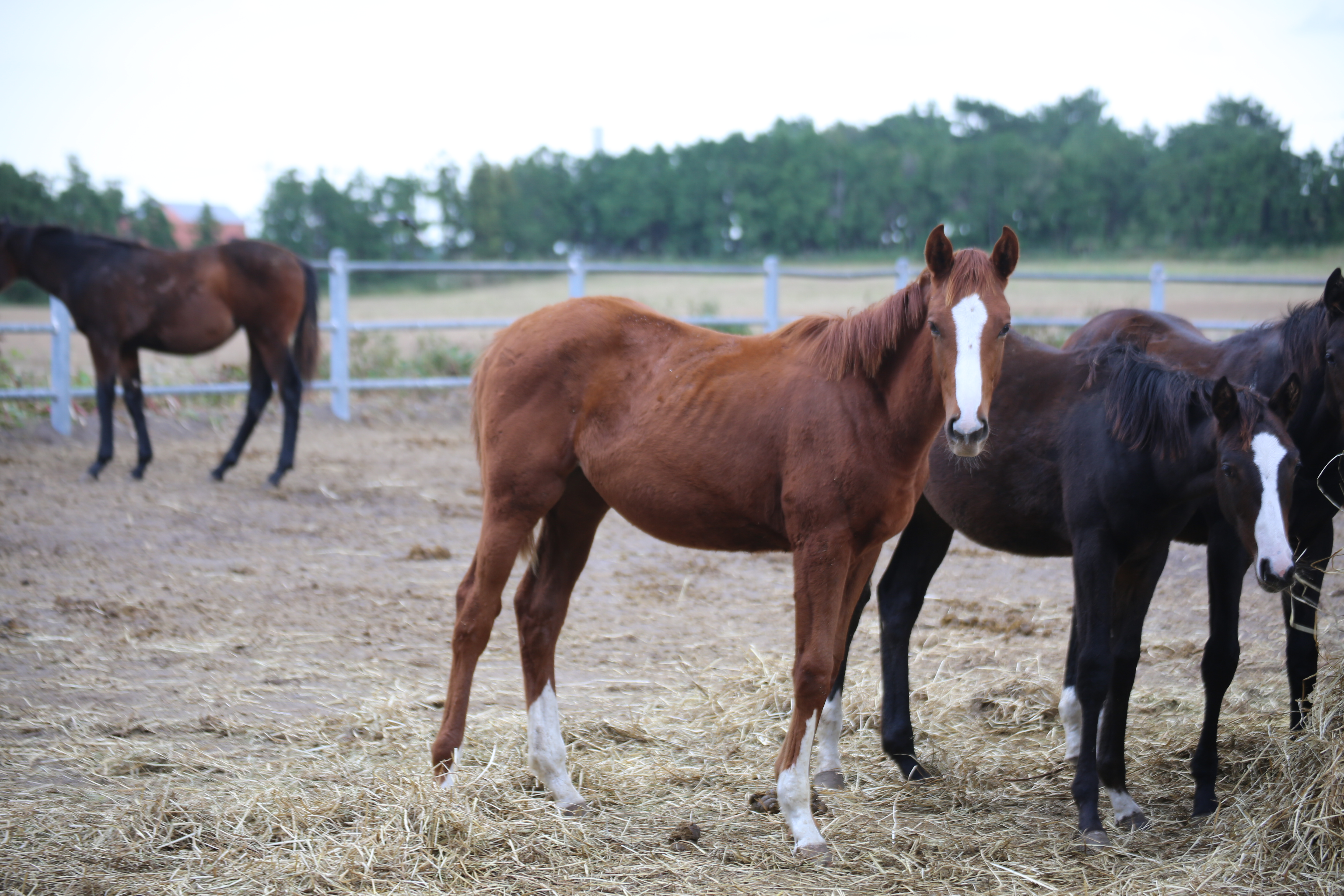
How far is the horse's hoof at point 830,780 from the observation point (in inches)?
132

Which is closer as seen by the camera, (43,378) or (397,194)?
(43,378)

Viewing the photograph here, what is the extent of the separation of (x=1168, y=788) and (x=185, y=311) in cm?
768

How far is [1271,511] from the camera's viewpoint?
8.76 ft

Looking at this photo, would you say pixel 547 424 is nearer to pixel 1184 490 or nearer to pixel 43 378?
pixel 1184 490

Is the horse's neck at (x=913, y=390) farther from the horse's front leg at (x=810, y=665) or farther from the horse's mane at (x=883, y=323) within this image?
the horse's front leg at (x=810, y=665)

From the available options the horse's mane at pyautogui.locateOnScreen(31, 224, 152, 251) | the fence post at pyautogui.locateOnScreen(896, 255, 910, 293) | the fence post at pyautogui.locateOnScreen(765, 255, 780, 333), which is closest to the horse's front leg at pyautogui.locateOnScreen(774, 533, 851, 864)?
the horse's mane at pyautogui.locateOnScreen(31, 224, 152, 251)

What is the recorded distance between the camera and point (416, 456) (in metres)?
9.45

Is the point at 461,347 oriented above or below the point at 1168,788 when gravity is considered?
above

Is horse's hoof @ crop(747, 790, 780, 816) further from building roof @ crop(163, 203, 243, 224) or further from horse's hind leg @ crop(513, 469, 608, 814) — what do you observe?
building roof @ crop(163, 203, 243, 224)

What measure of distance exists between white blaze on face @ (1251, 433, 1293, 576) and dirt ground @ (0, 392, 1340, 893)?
2.20 ft

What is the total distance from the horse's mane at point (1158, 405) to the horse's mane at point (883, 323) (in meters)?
0.79

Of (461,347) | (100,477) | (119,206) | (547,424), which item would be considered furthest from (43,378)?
(547,424)

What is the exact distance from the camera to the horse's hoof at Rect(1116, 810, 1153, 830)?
302 centimetres

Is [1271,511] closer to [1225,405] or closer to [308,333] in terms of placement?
[1225,405]
